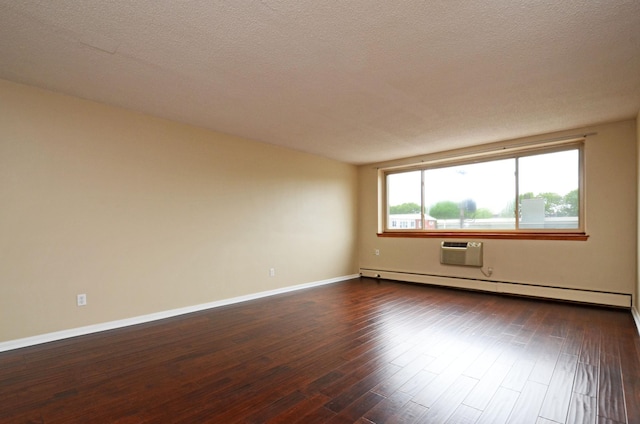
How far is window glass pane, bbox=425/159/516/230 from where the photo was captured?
502 centimetres

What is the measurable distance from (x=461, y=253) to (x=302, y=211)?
8.89 ft

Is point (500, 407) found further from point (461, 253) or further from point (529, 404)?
point (461, 253)

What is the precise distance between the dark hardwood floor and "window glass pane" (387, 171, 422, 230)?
2.62 m

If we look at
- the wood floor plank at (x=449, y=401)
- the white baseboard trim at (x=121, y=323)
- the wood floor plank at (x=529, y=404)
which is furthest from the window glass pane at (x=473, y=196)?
the wood floor plank at (x=449, y=401)

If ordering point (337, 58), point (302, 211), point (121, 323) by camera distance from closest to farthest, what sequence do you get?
point (337, 58)
point (121, 323)
point (302, 211)

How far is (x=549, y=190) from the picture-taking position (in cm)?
461

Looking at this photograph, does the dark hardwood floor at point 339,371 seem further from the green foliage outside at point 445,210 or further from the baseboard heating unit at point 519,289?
the green foliage outside at point 445,210

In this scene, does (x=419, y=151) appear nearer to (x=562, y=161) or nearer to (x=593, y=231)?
(x=562, y=161)

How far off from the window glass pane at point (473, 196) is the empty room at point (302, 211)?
0.04 meters

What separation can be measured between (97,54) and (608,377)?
14.2 ft

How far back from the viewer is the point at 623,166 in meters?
3.94

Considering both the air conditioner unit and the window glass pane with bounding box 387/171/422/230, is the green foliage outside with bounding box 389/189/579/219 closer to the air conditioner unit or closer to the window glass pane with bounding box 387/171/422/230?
the window glass pane with bounding box 387/171/422/230

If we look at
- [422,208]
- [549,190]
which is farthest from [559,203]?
[422,208]

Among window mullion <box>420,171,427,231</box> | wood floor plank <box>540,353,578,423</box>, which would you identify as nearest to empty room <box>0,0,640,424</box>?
wood floor plank <box>540,353,578,423</box>
